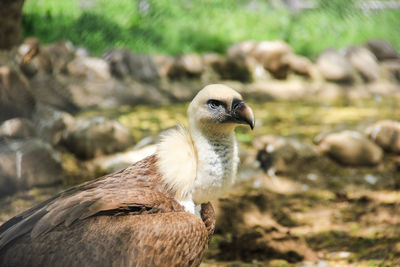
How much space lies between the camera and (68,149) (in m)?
5.34

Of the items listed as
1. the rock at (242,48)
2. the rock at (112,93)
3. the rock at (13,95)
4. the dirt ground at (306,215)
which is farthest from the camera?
the rock at (242,48)

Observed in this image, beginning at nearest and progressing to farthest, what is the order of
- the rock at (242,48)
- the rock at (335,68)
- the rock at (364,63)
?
the rock at (242,48), the rock at (335,68), the rock at (364,63)

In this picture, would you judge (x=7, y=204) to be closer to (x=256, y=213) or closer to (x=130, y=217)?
(x=130, y=217)

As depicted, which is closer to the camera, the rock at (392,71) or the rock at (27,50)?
the rock at (27,50)

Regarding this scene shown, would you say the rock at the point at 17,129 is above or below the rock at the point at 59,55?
above

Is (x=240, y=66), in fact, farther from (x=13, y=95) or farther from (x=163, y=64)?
(x=13, y=95)

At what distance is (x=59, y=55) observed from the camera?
7.57 metres

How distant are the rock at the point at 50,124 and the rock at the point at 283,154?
240 centimetres

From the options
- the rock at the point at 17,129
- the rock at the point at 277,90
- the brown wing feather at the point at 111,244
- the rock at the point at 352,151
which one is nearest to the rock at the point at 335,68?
the rock at the point at 277,90

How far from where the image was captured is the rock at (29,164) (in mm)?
4227

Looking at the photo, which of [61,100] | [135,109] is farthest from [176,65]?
[61,100]

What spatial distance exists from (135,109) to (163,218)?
17.5 feet

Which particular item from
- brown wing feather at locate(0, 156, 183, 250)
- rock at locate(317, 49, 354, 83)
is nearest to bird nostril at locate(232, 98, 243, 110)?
brown wing feather at locate(0, 156, 183, 250)

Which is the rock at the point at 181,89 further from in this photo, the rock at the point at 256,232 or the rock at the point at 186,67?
the rock at the point at 256,232
